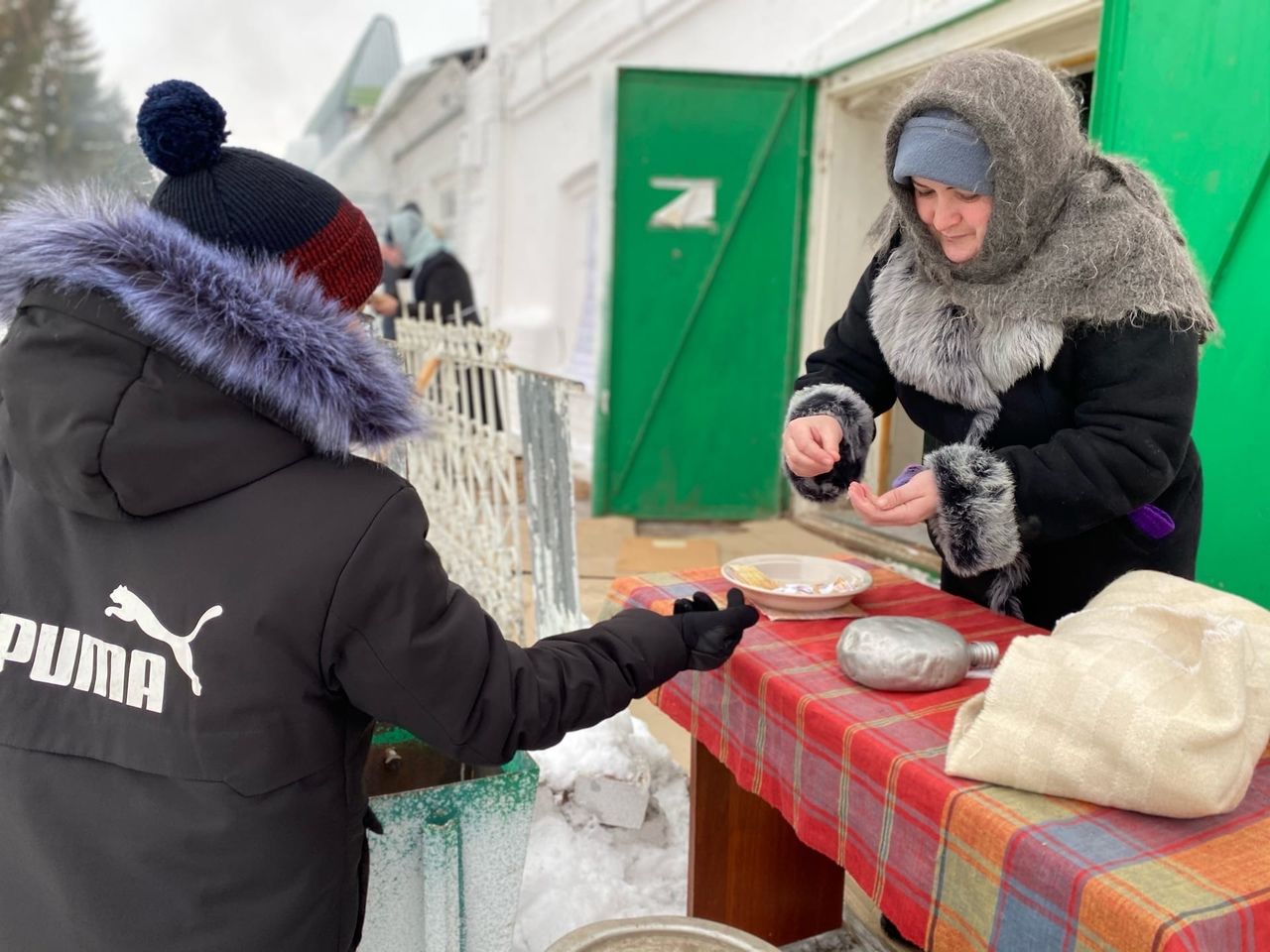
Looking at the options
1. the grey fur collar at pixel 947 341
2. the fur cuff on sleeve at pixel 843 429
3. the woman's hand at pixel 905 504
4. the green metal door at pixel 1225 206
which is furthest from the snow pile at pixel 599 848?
the green metal door at pixel 1225 206

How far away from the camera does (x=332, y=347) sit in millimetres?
1106

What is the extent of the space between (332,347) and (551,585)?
2.15 meters

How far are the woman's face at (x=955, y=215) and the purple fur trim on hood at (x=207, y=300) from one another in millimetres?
1034

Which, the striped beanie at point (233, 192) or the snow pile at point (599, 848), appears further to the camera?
the snow pile at point (599, 848)

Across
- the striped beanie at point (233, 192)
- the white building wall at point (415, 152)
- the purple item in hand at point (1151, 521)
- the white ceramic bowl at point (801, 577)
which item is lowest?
the white ceramic bowl at point (801, 577)

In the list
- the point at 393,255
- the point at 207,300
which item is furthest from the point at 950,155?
the point at 393,255

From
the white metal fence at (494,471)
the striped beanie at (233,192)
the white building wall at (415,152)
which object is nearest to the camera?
the striped beanie at (233,192)

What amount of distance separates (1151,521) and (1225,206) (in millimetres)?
1865

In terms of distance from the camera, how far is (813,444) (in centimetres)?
174

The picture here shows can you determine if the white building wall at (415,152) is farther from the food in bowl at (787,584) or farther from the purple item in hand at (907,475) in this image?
the purple item in hand at (907,475)

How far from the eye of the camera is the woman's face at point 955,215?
63.2 inches

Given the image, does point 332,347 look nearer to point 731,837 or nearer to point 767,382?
point 731,837

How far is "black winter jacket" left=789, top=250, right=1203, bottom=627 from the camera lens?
1491 millimetres

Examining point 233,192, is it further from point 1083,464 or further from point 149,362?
point 1083,464
